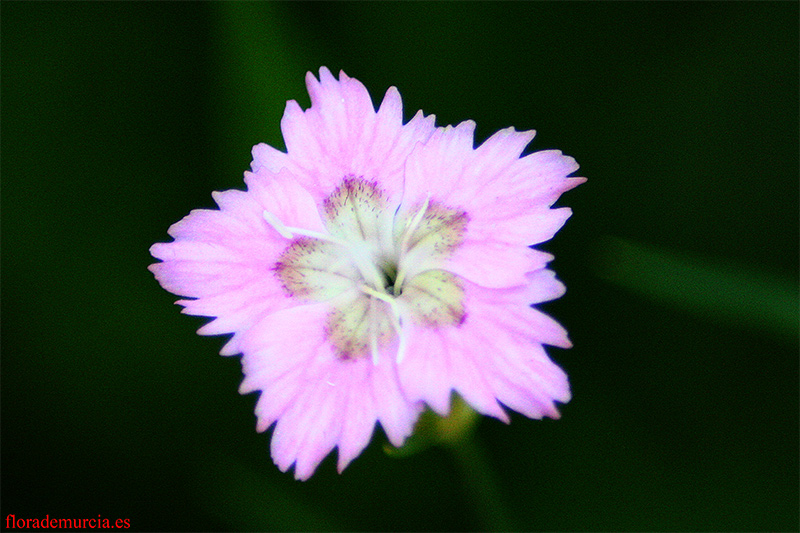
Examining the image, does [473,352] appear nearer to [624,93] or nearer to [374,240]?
[374,240]

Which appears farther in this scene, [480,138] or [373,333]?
[480,138]

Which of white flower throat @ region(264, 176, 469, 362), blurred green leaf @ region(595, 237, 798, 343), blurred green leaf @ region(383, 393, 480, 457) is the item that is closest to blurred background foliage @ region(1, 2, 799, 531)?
blurred green leaf @ region(595, 237, 798, 343)

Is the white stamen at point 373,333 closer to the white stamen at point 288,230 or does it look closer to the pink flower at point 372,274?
the pink flower at point 372,274

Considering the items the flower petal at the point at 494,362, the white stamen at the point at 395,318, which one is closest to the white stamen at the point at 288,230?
the white stamen at the point at 395,318

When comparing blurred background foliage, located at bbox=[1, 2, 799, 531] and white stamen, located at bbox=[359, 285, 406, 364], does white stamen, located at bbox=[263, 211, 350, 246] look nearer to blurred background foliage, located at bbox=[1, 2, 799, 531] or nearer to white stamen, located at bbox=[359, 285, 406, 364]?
white stamen, located at bbox=[359, 285, 406, 364]

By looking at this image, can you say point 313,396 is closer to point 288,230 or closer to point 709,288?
point 288,230

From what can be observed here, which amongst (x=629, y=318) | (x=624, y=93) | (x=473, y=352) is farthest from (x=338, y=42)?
(x=473, y=352)

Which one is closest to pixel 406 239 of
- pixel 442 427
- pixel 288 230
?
pixel 288 230
